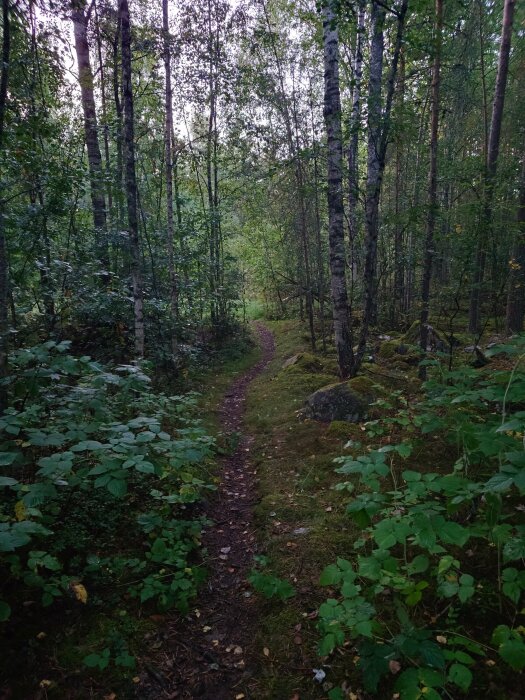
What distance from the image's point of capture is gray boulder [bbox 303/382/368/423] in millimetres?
6875

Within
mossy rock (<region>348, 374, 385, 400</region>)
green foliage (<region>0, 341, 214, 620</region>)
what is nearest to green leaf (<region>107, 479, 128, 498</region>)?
green foliage (<region>0, 341, 214, 620</region>)

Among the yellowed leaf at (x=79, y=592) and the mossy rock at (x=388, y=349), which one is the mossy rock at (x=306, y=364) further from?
the yellowed leaf at (x=79, y=592)

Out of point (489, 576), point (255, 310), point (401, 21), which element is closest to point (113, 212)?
point (401, 21)

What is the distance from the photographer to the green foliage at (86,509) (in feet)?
9.26

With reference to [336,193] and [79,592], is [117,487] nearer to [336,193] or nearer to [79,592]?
[79,592]

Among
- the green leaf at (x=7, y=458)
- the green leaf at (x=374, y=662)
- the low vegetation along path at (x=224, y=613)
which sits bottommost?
the low vegetation along path at (x=224, y=613)

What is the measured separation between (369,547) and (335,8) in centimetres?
779

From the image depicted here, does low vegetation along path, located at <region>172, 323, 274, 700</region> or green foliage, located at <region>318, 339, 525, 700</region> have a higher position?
green foliage, located at <region>318, 339, 525, 700</region>

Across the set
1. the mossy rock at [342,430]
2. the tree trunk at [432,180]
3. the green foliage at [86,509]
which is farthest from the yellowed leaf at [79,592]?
the tree trunk at [432,180]

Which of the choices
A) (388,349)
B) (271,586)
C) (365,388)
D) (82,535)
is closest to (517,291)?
(388,349)

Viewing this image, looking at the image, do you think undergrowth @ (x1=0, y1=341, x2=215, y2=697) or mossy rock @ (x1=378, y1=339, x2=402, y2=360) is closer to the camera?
undergrowth @ (x1=0, y1=341, x2=215, y2=697)

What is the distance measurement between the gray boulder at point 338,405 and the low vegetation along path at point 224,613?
6.46 feet

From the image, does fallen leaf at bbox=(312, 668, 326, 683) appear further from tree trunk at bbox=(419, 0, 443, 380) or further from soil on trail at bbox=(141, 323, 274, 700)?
tree trunk at bbox=(419, 0, 443, 380)

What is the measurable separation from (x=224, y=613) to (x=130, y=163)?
8.18 meters
